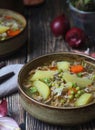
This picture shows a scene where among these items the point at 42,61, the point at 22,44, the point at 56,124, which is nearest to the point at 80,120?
the point at 56,124

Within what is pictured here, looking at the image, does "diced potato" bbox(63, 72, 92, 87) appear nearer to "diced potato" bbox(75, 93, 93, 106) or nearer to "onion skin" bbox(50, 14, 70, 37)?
"diced potato" bbox(75, 93, 93, 106)

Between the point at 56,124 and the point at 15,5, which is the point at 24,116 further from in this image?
the point at 15,5

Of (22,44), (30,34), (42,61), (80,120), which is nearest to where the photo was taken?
(80,120)

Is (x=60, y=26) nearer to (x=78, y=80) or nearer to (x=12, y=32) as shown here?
(x=12, y=32)

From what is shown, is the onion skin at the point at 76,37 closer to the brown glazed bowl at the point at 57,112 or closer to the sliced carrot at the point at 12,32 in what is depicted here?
the sliced carrot at the point at 12,32

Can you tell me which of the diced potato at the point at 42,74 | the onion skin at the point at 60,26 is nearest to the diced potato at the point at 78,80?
the diced potato at the point at 42,74

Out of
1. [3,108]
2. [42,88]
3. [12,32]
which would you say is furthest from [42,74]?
[12,32]

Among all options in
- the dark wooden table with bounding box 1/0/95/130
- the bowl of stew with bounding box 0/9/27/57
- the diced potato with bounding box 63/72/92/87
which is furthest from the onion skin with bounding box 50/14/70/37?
the diced potato with bounding box 63/72/92/87
